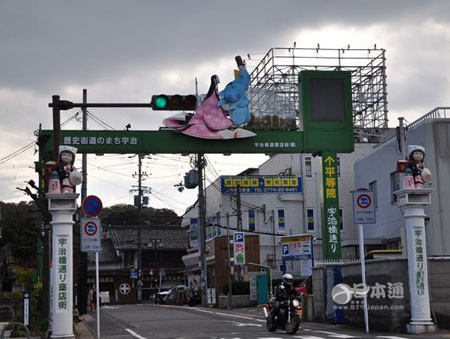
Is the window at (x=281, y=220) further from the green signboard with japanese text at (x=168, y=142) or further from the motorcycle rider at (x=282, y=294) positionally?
the motorcycle rider at (x=282, y=294)

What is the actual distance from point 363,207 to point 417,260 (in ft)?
6.99

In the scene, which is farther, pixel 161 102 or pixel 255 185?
pixel 255 185

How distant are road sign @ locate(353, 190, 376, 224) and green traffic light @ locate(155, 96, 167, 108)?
593 cm

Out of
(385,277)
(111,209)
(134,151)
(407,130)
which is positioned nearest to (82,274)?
(134,151)

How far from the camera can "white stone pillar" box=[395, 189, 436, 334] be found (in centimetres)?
1723

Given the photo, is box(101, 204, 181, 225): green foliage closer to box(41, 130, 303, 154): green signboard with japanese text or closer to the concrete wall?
box(41, 130, 303, 154): green signboard with japanese text

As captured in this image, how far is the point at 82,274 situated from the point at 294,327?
2011 cm

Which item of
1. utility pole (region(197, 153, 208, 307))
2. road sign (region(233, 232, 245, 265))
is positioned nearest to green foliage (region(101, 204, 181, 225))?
utility pole (region(197, 153, 208, 307))

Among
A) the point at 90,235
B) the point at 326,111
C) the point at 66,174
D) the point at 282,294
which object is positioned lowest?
the point at 282,294

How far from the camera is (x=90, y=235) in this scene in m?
17.2

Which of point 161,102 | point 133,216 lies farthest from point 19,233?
point 161,102

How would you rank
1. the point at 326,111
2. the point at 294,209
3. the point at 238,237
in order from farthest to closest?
the point at 294,209 → the point at 238,237 → the point at 326,111

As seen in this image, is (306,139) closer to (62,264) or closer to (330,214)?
(330,214)

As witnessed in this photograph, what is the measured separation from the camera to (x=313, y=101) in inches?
1124
